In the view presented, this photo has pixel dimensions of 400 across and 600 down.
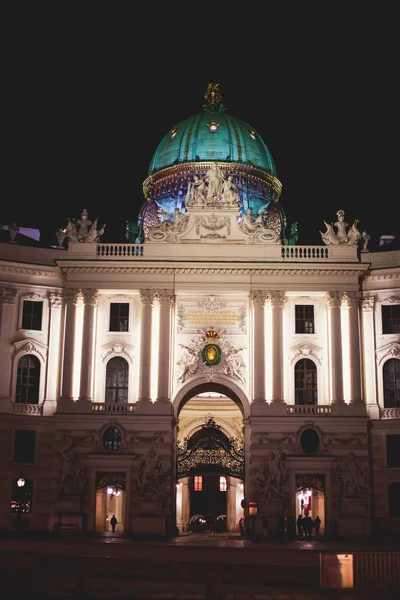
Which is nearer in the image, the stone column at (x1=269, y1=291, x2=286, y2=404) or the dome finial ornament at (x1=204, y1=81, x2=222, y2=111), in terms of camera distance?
the stone column at (x1=269, y1=291, x2=286, y2=404)

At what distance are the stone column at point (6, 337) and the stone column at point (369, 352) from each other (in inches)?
838

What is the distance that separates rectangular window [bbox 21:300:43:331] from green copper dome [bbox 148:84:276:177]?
1715cm

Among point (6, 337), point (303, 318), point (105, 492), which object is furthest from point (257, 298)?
point (6, 337)

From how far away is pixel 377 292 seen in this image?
55.7 m

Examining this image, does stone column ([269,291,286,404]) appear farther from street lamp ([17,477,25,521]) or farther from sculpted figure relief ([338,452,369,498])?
street lamp ([17,477,25,521])

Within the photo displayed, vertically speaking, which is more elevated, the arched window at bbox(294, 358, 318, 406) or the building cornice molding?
the building cornice molding

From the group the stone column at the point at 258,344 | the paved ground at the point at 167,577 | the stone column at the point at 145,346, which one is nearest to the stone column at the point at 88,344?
the stone column at the point at 145,346

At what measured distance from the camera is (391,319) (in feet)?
182

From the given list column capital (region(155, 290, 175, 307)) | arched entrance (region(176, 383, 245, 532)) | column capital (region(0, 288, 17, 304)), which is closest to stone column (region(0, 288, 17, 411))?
column capital (region(0, 288, 17, 304))

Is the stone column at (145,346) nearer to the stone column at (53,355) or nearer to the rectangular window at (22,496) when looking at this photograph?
the stone column at (53,355)

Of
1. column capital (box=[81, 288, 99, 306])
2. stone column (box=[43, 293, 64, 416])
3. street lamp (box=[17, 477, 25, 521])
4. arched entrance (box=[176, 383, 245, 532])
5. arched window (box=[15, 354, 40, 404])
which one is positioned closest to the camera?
street lamp (box=[17, 477, 25, 521])

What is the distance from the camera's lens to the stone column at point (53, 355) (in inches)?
2127

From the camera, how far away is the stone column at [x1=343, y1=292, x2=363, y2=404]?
5312 centimetres

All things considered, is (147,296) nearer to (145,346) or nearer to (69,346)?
(145,346)
